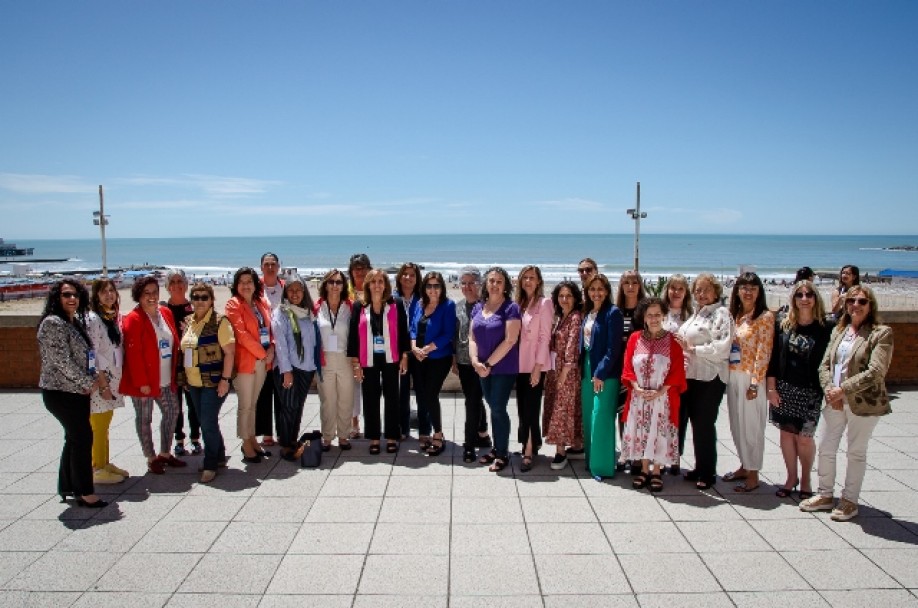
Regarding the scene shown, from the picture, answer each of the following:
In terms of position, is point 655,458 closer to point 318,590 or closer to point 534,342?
point 534,342

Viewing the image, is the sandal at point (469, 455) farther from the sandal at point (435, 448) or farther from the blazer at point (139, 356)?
the blazer at point (139, 356)

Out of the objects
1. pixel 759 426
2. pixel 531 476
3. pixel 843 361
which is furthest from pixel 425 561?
pixel 843 361

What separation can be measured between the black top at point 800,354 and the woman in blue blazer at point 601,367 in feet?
3.73

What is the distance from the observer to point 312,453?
489 centimetres

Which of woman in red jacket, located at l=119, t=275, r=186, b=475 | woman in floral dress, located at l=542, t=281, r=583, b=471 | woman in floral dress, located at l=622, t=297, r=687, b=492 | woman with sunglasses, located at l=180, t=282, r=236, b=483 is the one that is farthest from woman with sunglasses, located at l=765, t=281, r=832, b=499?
woman in red jacket, located at l=119, t=275, r=186, b=475

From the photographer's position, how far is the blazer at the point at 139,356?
4.57 meters

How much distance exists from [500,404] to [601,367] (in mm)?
924

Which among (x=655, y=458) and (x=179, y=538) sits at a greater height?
(x=655, y=458)

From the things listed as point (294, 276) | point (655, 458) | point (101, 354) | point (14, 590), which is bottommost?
point (14, 590)

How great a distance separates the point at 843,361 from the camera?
153 inches

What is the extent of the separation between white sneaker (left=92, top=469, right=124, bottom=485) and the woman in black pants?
34cm

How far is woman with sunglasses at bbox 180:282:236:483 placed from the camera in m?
4.62

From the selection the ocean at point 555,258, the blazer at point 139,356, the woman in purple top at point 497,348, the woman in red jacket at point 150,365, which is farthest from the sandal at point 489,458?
the ocean at point 555,258

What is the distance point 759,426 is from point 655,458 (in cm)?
83
